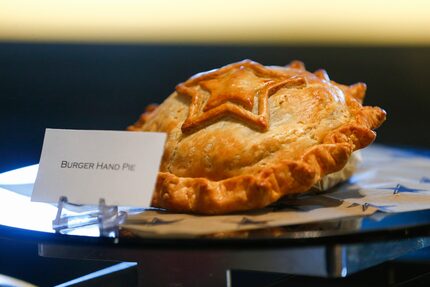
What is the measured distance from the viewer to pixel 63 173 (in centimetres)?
143

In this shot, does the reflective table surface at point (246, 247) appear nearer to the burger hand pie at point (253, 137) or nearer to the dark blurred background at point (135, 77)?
the burger hand pie at point (253, 137)

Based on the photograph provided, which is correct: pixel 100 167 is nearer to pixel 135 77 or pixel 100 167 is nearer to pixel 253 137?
pixel 253 137

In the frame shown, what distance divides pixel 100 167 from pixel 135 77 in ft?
8.31

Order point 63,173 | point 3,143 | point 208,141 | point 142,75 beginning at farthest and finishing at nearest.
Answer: point 142,75 < point 3,143 < point 208,141 < point 63,173

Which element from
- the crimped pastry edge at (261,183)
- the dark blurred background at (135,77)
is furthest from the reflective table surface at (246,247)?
the dark blurred background at (135,77)

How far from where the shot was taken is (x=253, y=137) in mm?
1496

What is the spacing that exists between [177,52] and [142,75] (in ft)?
0.76

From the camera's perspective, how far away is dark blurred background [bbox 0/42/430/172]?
3.71 metres

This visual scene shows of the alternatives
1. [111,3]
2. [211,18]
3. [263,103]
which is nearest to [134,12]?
[111,3]

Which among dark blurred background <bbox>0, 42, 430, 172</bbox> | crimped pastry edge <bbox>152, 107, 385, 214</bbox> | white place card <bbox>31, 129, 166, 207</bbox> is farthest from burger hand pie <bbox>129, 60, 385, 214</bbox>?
dark blurred background <bbox>0, 42, 430, 172</bbox>

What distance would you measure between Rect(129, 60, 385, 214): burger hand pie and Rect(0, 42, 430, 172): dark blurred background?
6.75ft

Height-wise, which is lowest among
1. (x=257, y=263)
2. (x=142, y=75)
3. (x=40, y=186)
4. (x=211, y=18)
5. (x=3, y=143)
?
(x=257, y=263)

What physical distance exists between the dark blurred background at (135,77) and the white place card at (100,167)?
7.24 ft

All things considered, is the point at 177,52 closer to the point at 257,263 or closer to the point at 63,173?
the point at 63,173
